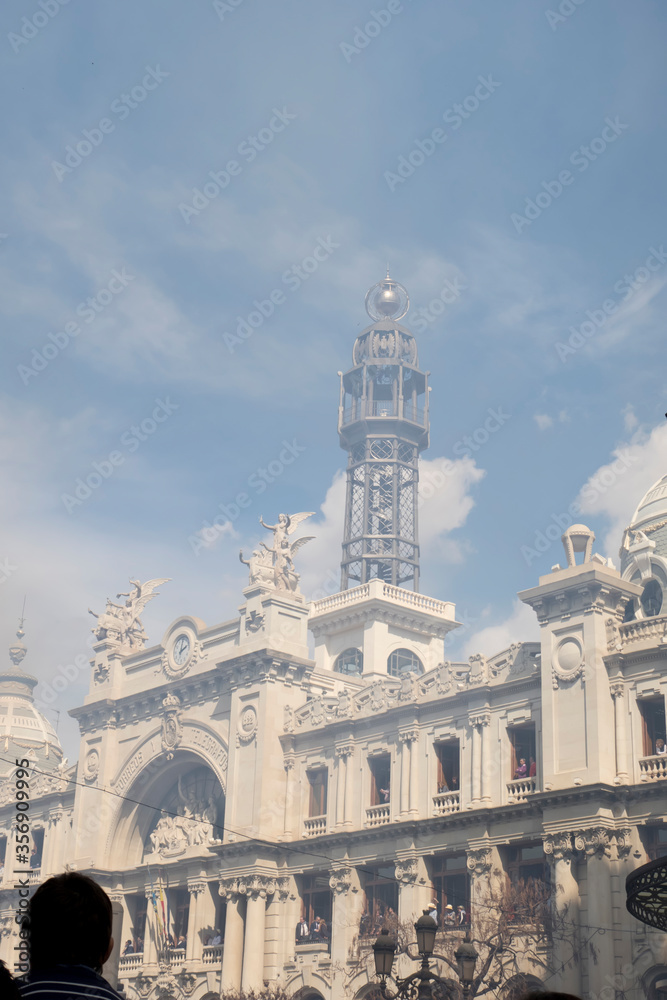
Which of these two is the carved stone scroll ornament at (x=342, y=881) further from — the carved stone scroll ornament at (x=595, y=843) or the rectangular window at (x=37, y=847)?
the rectangular window at (x=37, y=847)

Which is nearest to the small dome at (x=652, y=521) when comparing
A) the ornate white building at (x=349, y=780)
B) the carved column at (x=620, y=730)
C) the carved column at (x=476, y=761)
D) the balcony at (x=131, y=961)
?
the ornate white building at (x=349, y=780)

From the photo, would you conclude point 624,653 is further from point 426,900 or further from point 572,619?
point 426,900

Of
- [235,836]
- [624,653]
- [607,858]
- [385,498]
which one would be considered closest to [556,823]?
[607,858]

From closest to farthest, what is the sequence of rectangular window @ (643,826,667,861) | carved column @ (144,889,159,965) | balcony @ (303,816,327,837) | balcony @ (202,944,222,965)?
1. rectangular window @ (643,826,667,861)
2. balcony @ (303,816,327,837)
3. balcony @ (202,944,222,965)
4. carved column @ (144,889,159,965)

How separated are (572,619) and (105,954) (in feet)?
109

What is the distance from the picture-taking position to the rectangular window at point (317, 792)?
4544cm

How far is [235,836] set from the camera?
45.6m

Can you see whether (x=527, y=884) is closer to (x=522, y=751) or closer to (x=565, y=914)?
(x=565, y=914)

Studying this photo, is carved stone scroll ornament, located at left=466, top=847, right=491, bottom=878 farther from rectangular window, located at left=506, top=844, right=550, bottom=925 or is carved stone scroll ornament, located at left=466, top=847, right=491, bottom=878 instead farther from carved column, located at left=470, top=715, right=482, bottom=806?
carved column, located at left=470, top=715, right=482, bottom=806

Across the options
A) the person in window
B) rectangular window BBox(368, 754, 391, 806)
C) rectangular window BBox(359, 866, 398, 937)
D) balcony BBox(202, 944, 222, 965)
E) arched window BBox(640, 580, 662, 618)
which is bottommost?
balcony BBox(202, 944, 222, 965)

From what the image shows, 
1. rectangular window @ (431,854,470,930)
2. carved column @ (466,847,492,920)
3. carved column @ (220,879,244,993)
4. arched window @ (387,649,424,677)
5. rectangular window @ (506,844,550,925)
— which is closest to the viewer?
rectangular window @ (506,844,550,925)

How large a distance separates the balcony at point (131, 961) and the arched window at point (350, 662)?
18525 millimetres

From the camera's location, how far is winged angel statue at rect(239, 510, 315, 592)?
4938 centimetres

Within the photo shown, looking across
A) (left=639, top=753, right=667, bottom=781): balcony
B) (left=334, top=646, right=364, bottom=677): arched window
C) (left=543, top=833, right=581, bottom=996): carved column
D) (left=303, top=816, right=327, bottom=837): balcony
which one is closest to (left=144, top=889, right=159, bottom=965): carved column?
(left=303, top=816, right=327, bottom=837): balcony
